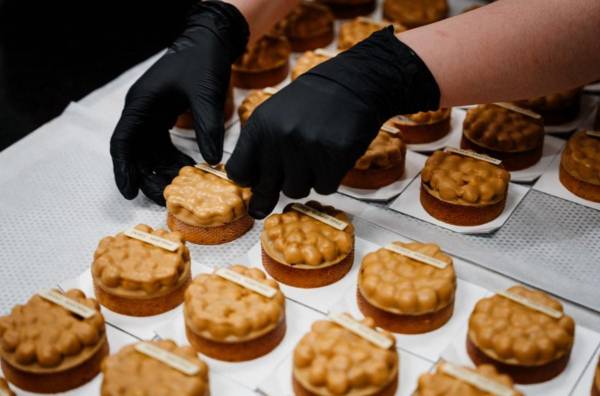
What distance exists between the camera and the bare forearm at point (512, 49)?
2.29 metres

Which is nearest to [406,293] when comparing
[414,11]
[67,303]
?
[67,303]

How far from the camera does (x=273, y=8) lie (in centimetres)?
312

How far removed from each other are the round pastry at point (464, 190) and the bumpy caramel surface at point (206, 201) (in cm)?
62

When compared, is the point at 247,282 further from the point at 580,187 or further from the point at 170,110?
the point at 580,187

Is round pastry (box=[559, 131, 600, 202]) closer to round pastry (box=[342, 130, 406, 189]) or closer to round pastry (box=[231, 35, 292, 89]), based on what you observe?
round pastry (box=[342, 130, 406, 189])

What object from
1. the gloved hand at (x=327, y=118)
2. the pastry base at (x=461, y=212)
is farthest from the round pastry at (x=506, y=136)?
the gloved hand at (x=327, y=118)

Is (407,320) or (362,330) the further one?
(407,320)

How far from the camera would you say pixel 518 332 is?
6.52 feet

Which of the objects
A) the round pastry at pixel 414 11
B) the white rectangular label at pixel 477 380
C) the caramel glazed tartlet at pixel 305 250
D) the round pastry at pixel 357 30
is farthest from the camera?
the round pastry at pixel 414 11

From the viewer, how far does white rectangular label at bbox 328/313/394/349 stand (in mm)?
1950

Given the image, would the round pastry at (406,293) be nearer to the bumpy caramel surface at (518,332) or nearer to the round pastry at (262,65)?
the bumpy caramel surface at (518,332)

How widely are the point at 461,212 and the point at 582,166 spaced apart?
0.47 meters

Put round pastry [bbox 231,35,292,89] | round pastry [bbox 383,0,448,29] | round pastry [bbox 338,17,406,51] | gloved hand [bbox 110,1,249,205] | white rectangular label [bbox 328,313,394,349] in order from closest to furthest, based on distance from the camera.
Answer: white rectangular label [bbox 328,313,394,349]
gloved hand [bbox 110,1,249,205]
round pastry [bbox 231,35,292,89]
round pastry [bbox 338,17,406,51]
round pastry [bbox 383,0,448,29]

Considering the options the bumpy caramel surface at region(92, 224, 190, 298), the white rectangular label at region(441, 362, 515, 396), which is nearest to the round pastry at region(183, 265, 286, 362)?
the bumpy caramel surface at region(92, 224, 190, 298)
